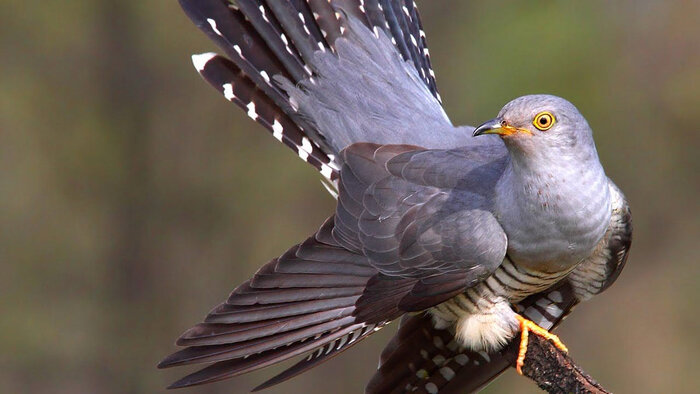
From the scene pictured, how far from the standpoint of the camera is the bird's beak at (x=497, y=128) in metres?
2.86

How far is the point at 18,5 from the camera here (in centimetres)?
730

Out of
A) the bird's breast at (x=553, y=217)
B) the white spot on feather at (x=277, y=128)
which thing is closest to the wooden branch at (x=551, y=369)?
the bird's breast at (x=553, y=217)

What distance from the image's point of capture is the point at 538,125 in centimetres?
289

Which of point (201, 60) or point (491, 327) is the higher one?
point (201, 60)

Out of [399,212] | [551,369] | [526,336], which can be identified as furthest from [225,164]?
[551,369]

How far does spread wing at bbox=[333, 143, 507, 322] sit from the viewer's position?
3.12 metres

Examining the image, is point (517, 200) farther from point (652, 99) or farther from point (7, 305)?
point (7, 305)

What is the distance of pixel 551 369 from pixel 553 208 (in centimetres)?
51

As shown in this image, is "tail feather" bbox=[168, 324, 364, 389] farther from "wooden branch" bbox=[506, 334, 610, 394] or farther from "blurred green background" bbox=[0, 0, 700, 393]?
"blurred green background" bbox=[0, 0, 700, 393]

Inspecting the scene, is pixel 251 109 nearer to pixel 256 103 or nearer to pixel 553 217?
pixel 256 103

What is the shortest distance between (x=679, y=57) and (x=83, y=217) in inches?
185

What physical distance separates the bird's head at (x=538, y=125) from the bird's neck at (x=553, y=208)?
1.3 inches

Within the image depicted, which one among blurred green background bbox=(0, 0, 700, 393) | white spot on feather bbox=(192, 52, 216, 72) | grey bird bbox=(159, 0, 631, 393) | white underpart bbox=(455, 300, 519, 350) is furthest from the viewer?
blurred green background bbox=(0, 0, 700, 393)

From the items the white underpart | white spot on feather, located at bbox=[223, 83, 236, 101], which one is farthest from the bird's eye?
white spot on feather, located at bbox=[223, 83, 236, 101]
